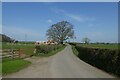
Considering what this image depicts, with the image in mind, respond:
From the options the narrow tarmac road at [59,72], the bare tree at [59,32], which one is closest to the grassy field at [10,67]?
the narrow tarmac road at [59,72]

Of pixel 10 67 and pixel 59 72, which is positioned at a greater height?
pixel 10 67

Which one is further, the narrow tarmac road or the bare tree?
the bare tree

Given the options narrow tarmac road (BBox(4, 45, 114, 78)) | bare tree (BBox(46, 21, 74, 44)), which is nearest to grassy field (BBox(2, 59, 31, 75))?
narrow tarmac road (BBox(4, 45, 114, 78))

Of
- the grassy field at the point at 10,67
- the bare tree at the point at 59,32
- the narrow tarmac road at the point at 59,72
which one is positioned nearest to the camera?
the narrow tarmac road at the point at 59,72

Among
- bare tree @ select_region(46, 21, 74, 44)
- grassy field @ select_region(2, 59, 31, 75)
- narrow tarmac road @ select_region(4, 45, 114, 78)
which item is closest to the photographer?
narrow tarmac road @ select_region(4, 45, 114, 78)

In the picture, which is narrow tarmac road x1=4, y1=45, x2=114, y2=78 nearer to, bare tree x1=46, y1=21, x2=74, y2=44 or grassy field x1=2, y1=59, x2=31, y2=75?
grassy field x1=2, y1=59, x2=31, y2=75

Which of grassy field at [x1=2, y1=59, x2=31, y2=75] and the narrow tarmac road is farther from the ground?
grassy field at [x1=2, y1=59, x2=31, y2=75]

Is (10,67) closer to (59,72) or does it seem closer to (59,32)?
(59,72)

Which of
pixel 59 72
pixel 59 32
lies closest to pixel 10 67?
pixel 59 72

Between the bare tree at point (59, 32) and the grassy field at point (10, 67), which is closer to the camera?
the grassy field at point (10, 67)

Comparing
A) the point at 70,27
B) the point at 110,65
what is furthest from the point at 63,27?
the point at 110,65

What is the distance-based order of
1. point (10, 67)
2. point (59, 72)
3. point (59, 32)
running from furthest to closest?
point (59, 32) → point (10, 67) → point (59, 72)

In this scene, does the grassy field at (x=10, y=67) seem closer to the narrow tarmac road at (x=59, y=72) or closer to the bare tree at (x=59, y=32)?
the narrow tarmac road at (x=59, y=72)

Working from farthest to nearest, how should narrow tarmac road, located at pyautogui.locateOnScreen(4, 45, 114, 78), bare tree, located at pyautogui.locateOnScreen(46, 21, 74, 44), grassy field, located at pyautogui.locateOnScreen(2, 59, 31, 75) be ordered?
1. bare tree, located at pyautogui.locateOnScreen(46, 21, 74, 44)
2. grassy field, located at pyautogui.locateOnScreen(2, 59, 31, 75)
3. narrow tarmac road, located at pyautogui.locateOnScreen(4, 45, 114, 78)
